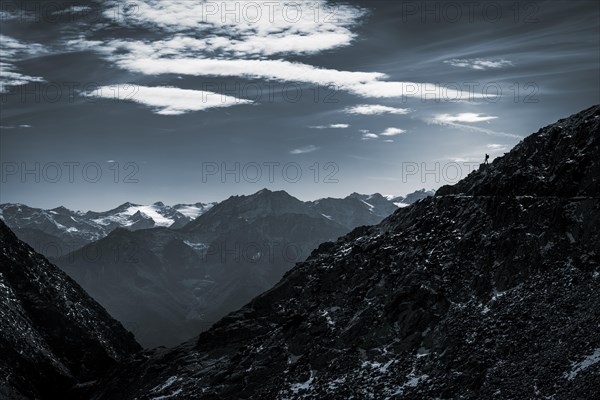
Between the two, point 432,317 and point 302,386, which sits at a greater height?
point 432,317

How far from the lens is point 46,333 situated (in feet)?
520

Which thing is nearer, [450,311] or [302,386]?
[450,311]

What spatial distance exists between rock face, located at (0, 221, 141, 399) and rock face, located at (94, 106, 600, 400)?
19.4 m

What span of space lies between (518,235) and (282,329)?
161ft

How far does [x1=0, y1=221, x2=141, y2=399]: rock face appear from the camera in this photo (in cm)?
13612

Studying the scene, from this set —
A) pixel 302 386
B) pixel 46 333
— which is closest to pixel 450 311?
pixel 302 386

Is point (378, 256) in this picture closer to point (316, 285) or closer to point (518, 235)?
point (316, 285)

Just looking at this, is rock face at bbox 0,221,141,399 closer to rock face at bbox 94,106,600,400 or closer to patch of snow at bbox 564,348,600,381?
rock face at bbox 94,106,600,400

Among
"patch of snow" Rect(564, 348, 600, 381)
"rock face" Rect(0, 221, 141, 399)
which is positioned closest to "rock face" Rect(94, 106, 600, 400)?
"patch of snow" Rect(564, 348, 600, 381)

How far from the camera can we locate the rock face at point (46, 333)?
447ft

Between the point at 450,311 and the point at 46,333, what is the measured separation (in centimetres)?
11408

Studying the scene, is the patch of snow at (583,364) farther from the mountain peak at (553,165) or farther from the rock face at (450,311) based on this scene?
the mountain peak at (553,165)

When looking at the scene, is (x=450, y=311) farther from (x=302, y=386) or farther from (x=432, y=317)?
(x=302, y=386)

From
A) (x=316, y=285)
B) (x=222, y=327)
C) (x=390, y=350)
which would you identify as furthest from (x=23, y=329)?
(x=390, y=350)
